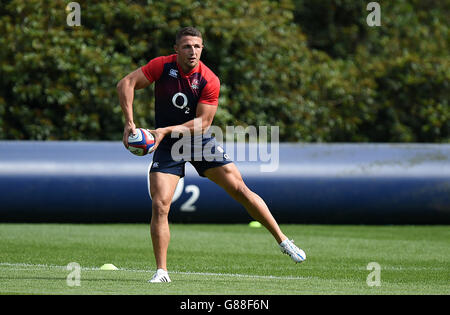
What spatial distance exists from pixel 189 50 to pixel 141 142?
974 mm

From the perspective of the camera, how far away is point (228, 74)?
1845cm

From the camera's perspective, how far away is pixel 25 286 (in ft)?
22.4

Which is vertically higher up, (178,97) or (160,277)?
(178,97)

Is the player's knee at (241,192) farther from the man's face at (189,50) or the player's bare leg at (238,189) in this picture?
the man's face at (189,50)

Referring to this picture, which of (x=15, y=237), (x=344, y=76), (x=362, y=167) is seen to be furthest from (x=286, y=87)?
(x=15, y=237)

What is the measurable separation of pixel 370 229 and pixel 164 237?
696cm

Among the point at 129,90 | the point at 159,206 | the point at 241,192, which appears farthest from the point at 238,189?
the point at 129,90

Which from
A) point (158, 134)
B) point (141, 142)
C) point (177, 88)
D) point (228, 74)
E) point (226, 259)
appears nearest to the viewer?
point (141, 142)

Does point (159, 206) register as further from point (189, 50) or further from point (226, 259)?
point (226, 259)

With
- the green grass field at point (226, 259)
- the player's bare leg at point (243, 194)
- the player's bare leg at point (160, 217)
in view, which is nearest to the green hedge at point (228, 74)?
the green grass field at point (226, 259)

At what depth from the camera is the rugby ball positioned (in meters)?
7.38

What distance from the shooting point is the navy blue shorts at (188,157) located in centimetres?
776

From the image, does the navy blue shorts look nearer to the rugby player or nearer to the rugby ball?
the rugby player

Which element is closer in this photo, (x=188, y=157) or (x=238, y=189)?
(x=188, y=157)
